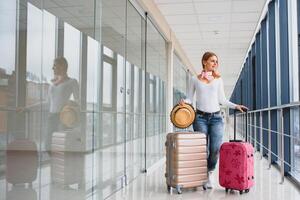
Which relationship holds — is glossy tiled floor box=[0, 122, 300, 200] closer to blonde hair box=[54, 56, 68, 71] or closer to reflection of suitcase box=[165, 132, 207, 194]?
reflection of suitcase box=[165, 132, 207, 194]

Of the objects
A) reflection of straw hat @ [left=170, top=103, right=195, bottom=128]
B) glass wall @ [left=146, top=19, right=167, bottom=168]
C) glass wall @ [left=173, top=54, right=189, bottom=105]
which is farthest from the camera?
glass wall @ [left=173, top=54, right=189, bottom=105]

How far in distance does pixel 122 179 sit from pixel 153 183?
16.0 inches

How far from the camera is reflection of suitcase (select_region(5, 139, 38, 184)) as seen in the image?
180 cm

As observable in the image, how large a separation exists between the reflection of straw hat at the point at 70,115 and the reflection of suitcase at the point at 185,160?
4.21ft

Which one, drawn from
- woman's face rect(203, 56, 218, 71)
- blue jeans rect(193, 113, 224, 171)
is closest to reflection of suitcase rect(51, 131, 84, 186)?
blue jeans rect(193, 113, 224, 171)

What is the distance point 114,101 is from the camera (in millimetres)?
3910

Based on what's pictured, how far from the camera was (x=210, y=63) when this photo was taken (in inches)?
155

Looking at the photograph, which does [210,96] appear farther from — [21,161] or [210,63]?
[21,161]

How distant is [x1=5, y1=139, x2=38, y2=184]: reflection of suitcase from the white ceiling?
4198 mm

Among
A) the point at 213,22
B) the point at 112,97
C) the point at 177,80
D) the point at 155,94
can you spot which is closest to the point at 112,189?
the point at 112,97

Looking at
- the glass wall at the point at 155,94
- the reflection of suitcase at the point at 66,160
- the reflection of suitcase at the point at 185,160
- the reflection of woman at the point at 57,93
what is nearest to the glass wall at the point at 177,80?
the glass wall at the point at 155,94

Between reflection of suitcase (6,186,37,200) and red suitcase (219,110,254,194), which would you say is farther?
red suitcase (219,110,254,194)

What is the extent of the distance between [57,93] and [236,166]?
80.7 inches

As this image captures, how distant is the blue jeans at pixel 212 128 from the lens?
3.87 m
